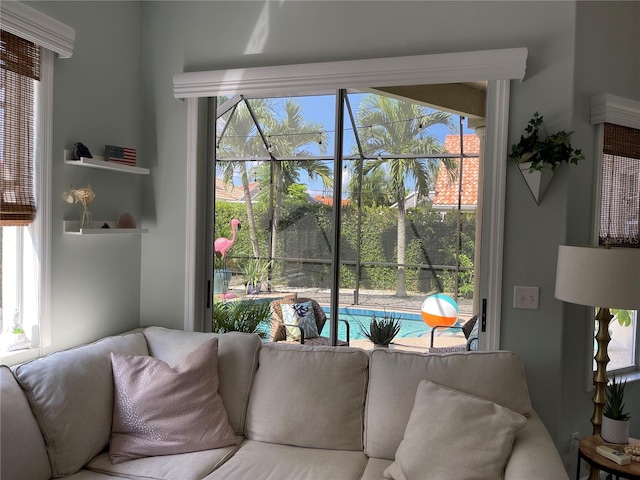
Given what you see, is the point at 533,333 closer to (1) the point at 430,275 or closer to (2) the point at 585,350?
(2) the point at 585,350

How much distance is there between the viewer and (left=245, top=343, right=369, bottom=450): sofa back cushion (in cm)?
218

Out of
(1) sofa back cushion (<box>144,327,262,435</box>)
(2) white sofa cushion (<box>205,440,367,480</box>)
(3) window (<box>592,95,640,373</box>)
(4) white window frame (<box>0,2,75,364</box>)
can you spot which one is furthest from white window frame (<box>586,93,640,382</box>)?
(4) white window frame (<box>0,2,75,364</box>)

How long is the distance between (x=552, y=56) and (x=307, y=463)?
2.18 meters

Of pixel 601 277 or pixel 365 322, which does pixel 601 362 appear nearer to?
pixel 601 277

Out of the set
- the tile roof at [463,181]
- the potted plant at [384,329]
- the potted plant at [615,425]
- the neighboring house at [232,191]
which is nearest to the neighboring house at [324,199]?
the neighboring house at [232,191]

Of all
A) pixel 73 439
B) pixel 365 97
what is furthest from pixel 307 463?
pixel 365 97

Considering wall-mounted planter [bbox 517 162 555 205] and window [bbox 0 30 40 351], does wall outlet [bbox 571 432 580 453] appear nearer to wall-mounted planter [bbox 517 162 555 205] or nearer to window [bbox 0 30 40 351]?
wall-mounted planter [bbox 517 162 555 205]

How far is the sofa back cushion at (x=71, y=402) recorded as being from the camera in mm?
1879

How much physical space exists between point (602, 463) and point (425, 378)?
2.49 ft

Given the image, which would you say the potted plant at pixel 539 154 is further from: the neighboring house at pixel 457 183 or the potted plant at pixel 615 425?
the potted plant at pixel 615 425

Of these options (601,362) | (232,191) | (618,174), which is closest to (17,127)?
(232,191)

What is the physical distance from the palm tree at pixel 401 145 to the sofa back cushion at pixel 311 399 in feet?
2.13

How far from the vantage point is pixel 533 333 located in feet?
7.97

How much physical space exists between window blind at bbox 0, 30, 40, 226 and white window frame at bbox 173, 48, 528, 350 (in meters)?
0.86
